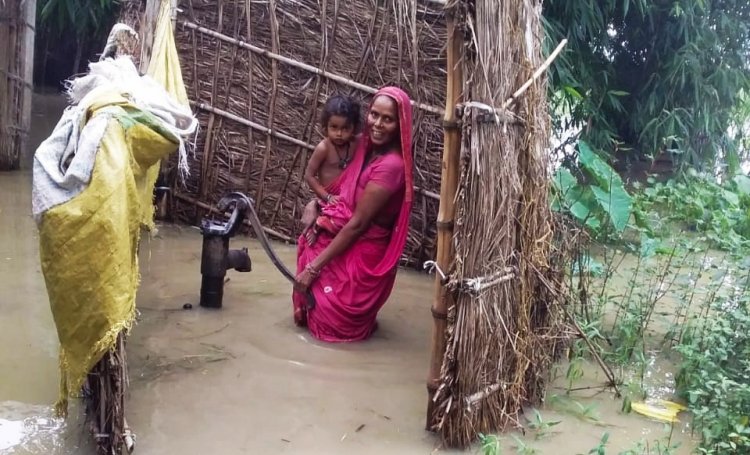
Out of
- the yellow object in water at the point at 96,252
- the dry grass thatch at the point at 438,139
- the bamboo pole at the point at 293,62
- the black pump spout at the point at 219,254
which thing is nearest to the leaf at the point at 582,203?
the dry grass thatch at the point at 438,139

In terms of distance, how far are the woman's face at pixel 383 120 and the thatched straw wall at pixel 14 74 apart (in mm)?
4088

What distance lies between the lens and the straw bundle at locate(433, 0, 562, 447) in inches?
104

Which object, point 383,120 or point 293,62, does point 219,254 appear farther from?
point 293,62

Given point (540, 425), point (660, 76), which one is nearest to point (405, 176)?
point (540, 425)

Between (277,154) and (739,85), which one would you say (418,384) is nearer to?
(277,154)

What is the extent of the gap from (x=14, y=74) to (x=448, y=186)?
5.02 m

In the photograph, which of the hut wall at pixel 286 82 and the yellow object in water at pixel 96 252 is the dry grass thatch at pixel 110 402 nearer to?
the yellow object in water at pixel 96 252

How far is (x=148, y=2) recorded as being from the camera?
5.41m

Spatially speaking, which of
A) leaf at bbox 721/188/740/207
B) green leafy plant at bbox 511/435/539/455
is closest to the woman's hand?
green leafy plant at bbox 511/435/539/455

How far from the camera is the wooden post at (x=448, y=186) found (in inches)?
104

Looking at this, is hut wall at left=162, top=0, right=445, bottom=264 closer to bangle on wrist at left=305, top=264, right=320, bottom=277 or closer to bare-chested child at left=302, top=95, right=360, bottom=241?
bare-chested child at left=302, top=95, right=360, bottom=241

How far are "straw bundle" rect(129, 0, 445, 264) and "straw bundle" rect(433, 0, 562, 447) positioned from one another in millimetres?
1641

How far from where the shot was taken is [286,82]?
17.1ft

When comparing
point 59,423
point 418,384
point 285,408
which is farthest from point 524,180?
point 59,423
